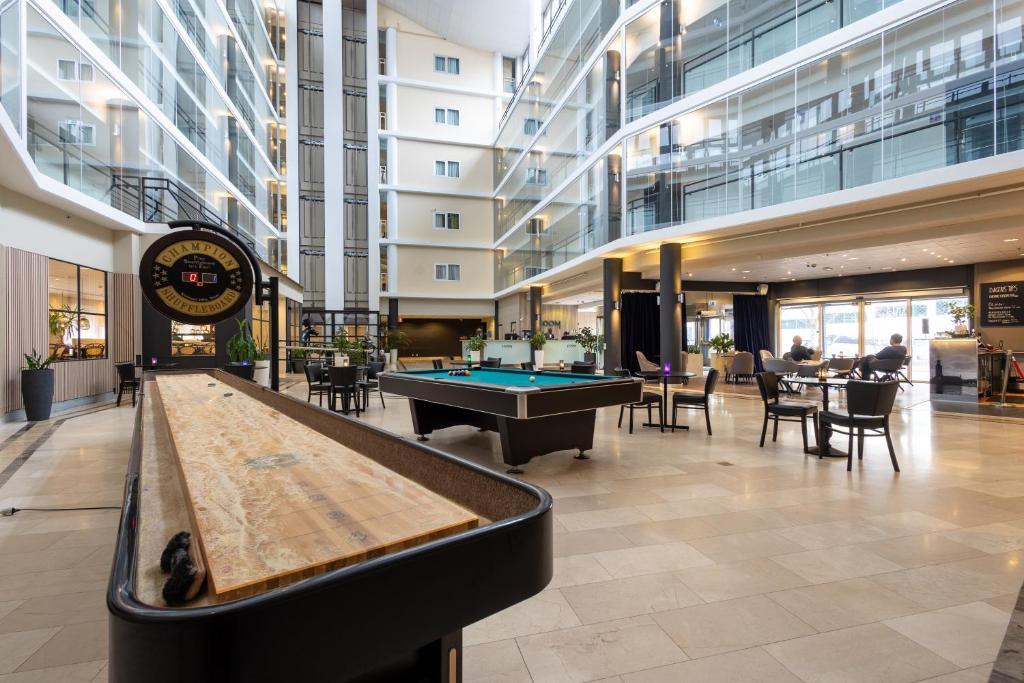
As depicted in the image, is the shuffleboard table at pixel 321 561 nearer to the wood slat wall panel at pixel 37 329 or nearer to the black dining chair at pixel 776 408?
the black dining chair at pixel 776 408

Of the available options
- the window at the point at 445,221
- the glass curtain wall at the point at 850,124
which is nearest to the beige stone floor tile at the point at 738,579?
the glass curtain wall at the point at 850,124

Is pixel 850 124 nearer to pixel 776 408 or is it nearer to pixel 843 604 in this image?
pixel 776 408

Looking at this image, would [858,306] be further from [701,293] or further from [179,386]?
[179,386]

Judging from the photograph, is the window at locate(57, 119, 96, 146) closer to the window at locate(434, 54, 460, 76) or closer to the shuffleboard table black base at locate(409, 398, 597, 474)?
the shuffleboard table black base at locate(409, 398, 597, 474)

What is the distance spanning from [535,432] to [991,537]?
3.29 meters

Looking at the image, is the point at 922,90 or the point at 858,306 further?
the point at 858,306

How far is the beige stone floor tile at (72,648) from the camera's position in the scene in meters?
2.00

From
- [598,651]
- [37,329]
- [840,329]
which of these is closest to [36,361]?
[37,329]

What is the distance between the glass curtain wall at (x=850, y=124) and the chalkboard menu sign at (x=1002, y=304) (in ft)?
22.7

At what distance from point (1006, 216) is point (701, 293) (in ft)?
30.5

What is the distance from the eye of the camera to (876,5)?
8.40 metres

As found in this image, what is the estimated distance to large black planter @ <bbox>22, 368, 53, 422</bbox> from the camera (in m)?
7.87

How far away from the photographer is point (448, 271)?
83.6 ft

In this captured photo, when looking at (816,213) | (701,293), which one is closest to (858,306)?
(701,293)
